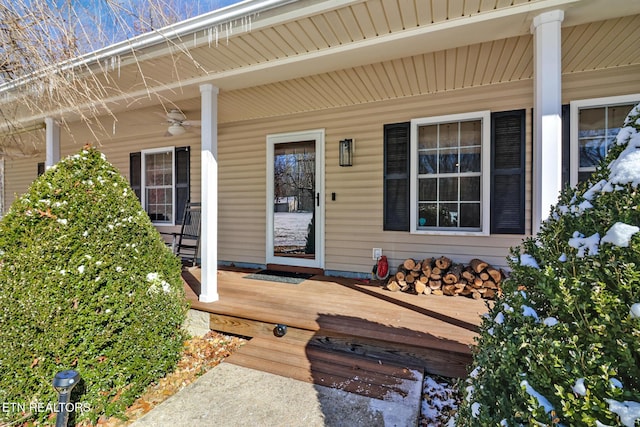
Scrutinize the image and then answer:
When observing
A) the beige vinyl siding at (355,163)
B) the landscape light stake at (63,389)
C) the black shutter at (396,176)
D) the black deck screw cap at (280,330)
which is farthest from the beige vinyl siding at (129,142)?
the landscape light stake at (63,389)

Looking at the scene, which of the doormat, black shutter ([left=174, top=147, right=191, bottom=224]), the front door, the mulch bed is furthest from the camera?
black shutter ([left=174, top=147, right=191, bottom=224])

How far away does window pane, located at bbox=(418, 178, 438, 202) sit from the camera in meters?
4.04

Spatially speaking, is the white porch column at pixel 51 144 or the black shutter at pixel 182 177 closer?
the white porch column at pixel 51 144

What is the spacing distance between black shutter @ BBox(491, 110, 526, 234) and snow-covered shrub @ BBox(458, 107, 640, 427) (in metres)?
2.77

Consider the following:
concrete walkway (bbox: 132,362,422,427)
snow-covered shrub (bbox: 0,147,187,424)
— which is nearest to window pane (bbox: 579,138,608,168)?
concrete walkway (bbox: 132,362,422,427)

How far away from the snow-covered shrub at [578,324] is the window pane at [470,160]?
2.89 metres

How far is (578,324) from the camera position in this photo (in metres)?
0.78

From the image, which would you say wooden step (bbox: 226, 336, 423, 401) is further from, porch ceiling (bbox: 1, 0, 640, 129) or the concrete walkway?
porch ceiling (bbox: 1, 0, 640, 129)

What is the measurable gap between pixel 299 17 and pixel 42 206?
212 cm

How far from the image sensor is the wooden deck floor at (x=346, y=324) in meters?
2.29

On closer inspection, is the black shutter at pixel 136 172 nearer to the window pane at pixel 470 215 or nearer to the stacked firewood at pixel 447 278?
the stacked firewood at pixel 447 278

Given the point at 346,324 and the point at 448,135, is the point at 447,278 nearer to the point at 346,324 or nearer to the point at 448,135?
the point at 346,324

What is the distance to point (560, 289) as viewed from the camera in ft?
2.75

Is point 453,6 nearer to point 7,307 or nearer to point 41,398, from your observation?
point 7,307
